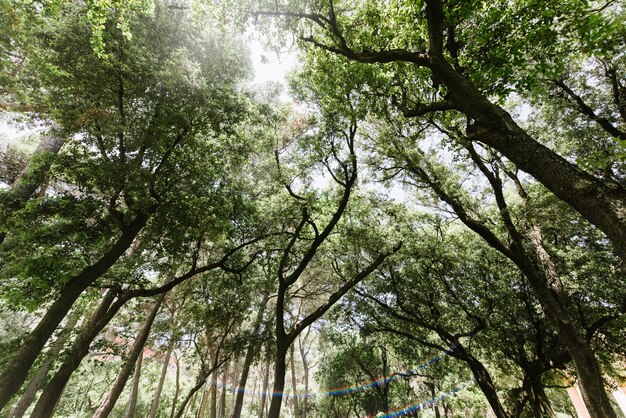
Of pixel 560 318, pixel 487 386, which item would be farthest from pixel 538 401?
pixel 560 318

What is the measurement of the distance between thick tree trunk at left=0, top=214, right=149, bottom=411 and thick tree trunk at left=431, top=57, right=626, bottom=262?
8593 mm

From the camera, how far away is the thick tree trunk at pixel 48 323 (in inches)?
225

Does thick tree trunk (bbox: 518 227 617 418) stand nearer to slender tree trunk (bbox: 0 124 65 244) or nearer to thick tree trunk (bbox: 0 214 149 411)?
thick tree trunk (bbox: 0 214 149 411)

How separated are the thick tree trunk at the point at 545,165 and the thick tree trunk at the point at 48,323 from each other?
8593 mm

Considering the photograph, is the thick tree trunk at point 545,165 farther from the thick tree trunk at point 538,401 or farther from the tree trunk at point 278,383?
the thick tree trunk at point 538,401

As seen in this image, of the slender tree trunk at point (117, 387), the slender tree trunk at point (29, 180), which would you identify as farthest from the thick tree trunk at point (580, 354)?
the slender tree trunk at point (117, 387)

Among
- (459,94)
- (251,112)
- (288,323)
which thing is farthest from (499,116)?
(288,323)

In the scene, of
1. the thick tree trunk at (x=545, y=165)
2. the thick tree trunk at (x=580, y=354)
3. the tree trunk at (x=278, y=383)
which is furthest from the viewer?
the tree trunk at (x=278, y=383)

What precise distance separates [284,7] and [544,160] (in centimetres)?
599

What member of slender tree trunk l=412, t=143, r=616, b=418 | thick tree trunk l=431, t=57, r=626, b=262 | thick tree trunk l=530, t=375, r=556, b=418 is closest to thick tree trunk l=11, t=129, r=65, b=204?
thick tree trunk l=431, t=57, r=626, b=262

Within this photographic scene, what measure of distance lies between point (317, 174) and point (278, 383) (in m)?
7.06

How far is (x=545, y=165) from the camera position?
3.22 m

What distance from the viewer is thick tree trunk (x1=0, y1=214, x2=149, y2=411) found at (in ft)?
18.8

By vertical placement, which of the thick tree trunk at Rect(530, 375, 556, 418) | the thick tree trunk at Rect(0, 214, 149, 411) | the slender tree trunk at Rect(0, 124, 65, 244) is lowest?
the thick tree trunk at Rect(530, 375, 556, 418)
